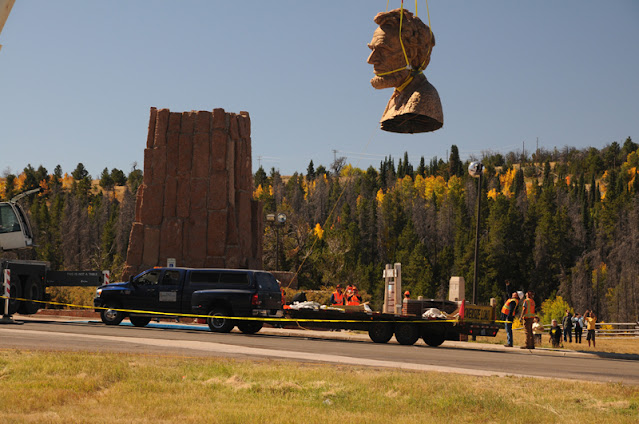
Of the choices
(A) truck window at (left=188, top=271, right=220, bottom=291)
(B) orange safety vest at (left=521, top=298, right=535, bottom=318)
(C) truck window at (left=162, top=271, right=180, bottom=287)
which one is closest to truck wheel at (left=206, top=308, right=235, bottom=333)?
(A) truck window at (left=188, top=271, right=220, bottom=291)

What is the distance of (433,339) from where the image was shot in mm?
21672

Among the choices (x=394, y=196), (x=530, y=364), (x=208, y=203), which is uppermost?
(x=394, y=196)

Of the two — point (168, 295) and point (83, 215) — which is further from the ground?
point (83, 215)

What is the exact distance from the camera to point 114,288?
24.0 meters

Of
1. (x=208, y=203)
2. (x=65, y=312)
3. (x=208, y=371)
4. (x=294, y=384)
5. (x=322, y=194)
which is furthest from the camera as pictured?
(x=322, y=194)

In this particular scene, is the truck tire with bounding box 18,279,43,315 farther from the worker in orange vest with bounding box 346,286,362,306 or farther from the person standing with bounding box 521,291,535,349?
the person standing with bounding box 521,291,535,349

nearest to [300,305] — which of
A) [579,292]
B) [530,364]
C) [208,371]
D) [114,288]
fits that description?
[114,288]

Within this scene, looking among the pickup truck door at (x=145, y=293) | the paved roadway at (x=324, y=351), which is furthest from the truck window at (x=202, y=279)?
the paved roadway at (x=324, y=351)

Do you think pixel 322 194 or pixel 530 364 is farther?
pixel 322 194

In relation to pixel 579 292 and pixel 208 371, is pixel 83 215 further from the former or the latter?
pixel 208 371

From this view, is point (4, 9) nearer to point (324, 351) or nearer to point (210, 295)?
point (324, 351)

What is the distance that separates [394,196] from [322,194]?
25.5m

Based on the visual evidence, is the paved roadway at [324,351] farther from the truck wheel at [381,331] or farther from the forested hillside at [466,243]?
the forested hillside at [466,243]

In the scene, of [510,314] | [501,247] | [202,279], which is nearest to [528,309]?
[510,314]
